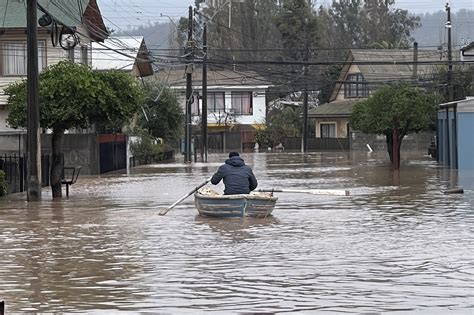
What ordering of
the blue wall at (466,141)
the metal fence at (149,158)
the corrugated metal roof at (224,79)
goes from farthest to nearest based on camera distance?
the corrugated metal roof at (224,79) < the metal fence at (149,158) < the blue wall at (466,141)

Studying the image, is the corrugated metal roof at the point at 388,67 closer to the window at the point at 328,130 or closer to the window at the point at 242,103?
the window at the point at 328,130

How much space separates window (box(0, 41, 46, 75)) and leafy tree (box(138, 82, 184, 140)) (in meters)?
17.5

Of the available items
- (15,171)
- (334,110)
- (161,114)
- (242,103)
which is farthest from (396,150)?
(242,103)

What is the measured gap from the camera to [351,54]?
88.1 m

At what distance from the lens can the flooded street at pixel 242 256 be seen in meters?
12.3

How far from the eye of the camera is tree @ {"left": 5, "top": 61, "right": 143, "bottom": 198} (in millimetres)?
28922

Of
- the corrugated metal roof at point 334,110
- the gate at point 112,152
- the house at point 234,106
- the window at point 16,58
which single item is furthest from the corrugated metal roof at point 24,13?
the house at point 234,106

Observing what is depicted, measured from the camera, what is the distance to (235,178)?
2347 cm

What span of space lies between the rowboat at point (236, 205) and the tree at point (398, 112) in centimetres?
2391

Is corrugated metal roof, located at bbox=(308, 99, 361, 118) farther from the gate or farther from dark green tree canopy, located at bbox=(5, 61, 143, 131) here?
dark green tree canopy, located at bbox=(5, 61, 143, 131)

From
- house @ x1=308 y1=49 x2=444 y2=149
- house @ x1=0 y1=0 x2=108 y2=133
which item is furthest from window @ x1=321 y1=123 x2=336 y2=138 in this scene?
house @ x1=0 y1=0 x2=108 y2=133

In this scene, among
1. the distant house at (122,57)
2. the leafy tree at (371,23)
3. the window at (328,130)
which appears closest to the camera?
the distant house at (122,57)

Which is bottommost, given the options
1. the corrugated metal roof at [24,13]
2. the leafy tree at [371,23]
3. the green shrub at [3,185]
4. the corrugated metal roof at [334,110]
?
the green shrub at [3,185]

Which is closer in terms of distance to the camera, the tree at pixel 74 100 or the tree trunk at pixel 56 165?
the tree at pixel 74 100
